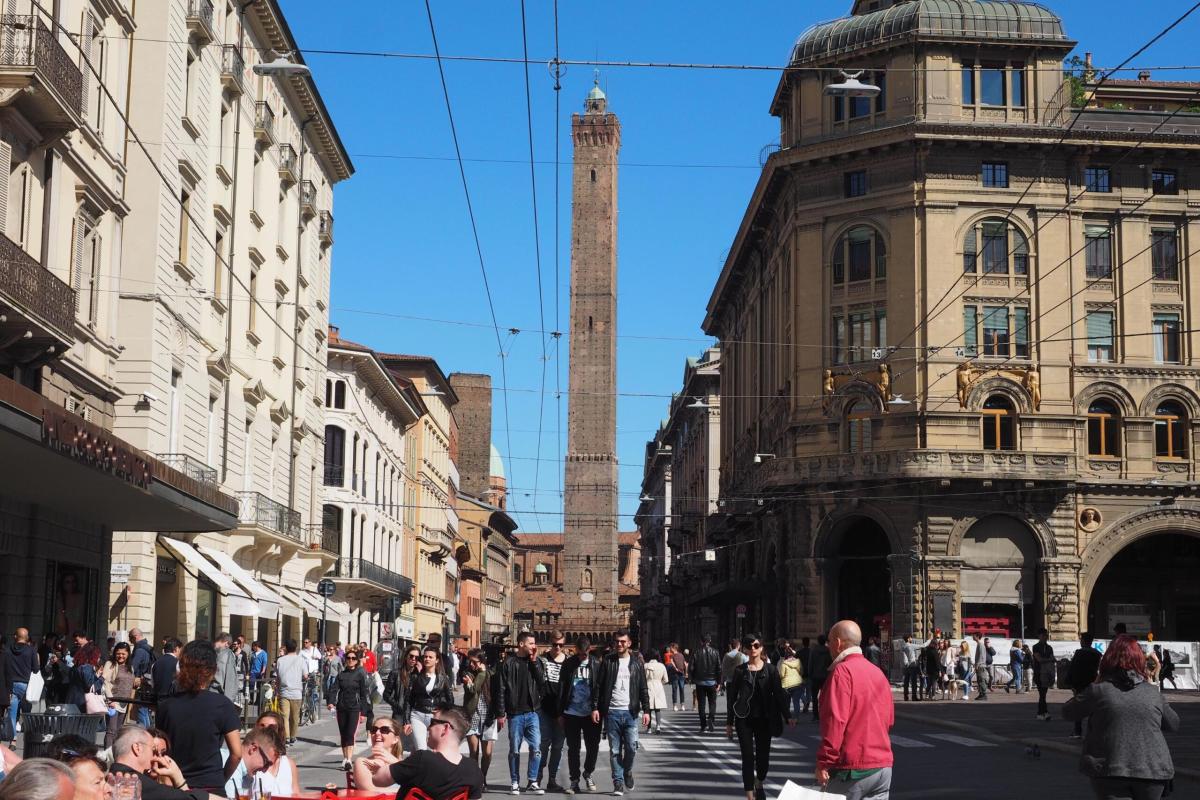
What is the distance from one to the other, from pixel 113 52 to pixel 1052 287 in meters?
34.1

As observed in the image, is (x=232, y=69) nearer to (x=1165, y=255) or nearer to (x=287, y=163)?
(x=287, y=163)

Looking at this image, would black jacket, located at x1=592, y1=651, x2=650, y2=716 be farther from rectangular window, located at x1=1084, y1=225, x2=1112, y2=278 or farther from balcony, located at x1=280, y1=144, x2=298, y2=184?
rectangular window, located at x1=1084, y1=225, x2=1112, y2=278

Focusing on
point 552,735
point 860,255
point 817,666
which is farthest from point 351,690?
point 860,255

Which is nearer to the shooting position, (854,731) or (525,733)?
(854,731)

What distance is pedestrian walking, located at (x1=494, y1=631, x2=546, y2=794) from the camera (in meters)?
18.1

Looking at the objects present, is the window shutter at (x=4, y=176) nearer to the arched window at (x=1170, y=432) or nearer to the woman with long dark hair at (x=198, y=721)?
the woman with long dark hair at (x=198, y=721)

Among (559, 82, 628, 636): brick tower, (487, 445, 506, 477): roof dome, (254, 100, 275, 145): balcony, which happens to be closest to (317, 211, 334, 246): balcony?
(254, 100, 275, 145): balcony

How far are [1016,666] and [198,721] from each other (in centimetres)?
3527

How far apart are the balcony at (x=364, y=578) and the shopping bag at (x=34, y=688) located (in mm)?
33702

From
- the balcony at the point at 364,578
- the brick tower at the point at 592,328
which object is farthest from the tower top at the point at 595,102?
the balcony at the point at 364,578

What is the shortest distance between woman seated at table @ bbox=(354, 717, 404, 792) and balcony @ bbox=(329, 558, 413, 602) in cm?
4704

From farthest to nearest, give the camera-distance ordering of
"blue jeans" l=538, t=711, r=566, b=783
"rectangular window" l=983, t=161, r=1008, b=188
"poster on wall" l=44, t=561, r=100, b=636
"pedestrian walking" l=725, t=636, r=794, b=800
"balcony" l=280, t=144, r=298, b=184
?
"rectangular window" l=983, t=161, r=1008, b=188, "balcony" l=280, t=144, r=298, b=184, "poster on wall" l=44, t=561, r=100, b=636, "blue jeans" l=538, t=711, r=566, b=783, "pedestrian walking" l=725, t=636, r=794, b=800

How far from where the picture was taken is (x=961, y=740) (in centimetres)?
2564

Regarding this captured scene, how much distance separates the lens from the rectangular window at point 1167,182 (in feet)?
177
